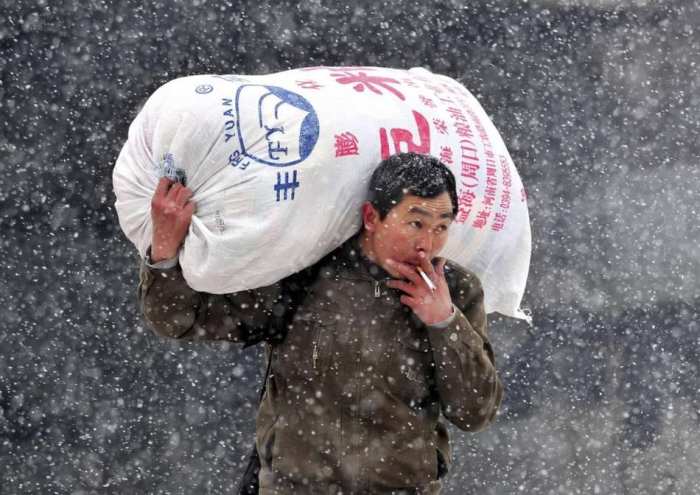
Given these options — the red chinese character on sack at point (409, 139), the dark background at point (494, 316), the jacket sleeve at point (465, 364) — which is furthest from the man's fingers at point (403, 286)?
the dark background at point (494, 316)

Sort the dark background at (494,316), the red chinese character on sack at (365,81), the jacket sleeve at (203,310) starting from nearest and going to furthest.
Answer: the jacket sleeve at (203,310) < the red chinese character on sack at (365,81) < the dark background at (494,316)

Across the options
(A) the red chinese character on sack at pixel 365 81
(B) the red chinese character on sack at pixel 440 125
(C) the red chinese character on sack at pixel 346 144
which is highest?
(A) the red chinese character on sack at pixel 365 81

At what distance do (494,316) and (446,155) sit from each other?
6.77 feet

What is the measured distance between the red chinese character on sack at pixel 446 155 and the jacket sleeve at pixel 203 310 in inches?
21.3

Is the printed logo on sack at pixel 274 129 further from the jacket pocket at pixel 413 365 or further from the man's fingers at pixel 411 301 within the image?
the jacket pocket at pixel 413 365

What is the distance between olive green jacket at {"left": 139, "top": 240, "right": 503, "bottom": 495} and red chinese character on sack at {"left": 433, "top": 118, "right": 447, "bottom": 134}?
35 centimetres

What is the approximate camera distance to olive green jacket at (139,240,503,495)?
2324mm

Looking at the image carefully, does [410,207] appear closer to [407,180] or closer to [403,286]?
[407,180]

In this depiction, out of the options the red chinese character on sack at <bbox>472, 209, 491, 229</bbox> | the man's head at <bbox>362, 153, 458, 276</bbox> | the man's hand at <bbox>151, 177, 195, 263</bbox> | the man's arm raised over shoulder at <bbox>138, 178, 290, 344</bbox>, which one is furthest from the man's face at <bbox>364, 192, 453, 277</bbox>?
the man's hand at <bbox>151, 177, 195, 263</bbox>

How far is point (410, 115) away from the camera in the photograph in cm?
240

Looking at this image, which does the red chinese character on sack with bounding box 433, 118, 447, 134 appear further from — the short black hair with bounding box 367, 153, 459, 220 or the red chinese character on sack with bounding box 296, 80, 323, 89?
the red chinese character on sack with bounding box 296, 80, 323, 89

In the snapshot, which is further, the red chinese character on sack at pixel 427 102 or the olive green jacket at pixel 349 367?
the red chinese character on sack at pixel 427 102

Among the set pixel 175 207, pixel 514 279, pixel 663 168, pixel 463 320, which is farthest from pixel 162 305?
pixel 663 168

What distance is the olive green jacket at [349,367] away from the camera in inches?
91.5
